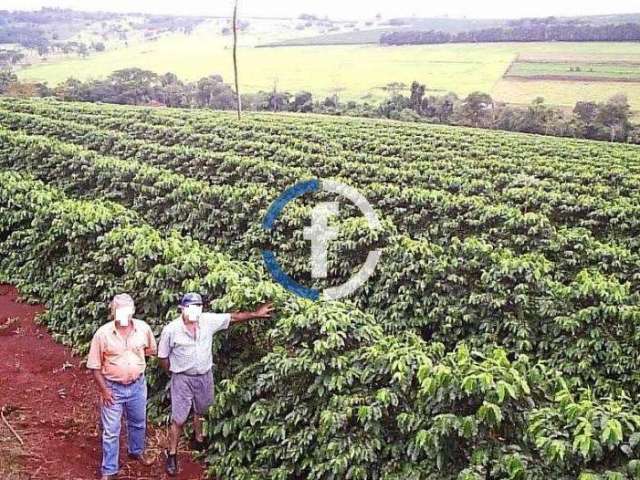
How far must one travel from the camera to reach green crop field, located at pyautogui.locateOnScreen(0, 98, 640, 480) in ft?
15.9

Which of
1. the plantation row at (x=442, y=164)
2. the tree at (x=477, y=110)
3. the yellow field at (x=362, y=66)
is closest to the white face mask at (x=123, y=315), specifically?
the plantation row at (x=442, y=164)

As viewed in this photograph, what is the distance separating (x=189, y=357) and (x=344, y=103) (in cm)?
5051

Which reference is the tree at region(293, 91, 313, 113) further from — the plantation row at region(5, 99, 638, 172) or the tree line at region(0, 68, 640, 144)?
the plantation row at region(5, 99, 638, 172)

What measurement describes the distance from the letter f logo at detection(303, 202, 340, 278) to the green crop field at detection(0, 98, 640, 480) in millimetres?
177

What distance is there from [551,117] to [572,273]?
35905 millimetres

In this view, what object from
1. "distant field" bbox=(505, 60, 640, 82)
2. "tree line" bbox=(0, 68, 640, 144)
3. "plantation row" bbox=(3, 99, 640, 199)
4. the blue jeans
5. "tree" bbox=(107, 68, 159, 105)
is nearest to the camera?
the blue jeans

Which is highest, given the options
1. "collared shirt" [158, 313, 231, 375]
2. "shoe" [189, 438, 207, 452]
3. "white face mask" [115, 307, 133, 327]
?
"white face mask" [115, 307, 133, 327]

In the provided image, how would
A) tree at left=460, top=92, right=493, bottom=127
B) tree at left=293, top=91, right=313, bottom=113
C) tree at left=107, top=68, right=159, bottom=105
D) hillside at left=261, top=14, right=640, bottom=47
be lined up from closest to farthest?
1. tree at left=460, top=92, right=493, bottom=127
2. tree at left=107, top=68, right=159, bottom=105
3. tree at left=293, top=91, right=313, bottom=113
4. hillside at left=261, top=14, right=640, bottom=47

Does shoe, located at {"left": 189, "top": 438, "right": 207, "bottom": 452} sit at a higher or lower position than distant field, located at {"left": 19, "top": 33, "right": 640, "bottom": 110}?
lower

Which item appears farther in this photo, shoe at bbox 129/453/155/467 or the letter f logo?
the letter f logo

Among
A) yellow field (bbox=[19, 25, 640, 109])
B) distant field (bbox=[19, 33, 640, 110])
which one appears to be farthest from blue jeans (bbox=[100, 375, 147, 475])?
yellow field (bbox=[19, 25, 640, 109])

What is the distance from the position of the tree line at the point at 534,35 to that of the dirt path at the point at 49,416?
2451 inches

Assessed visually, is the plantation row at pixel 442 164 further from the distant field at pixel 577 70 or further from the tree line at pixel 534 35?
the tree line at pixel 534 35

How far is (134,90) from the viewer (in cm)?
5306
